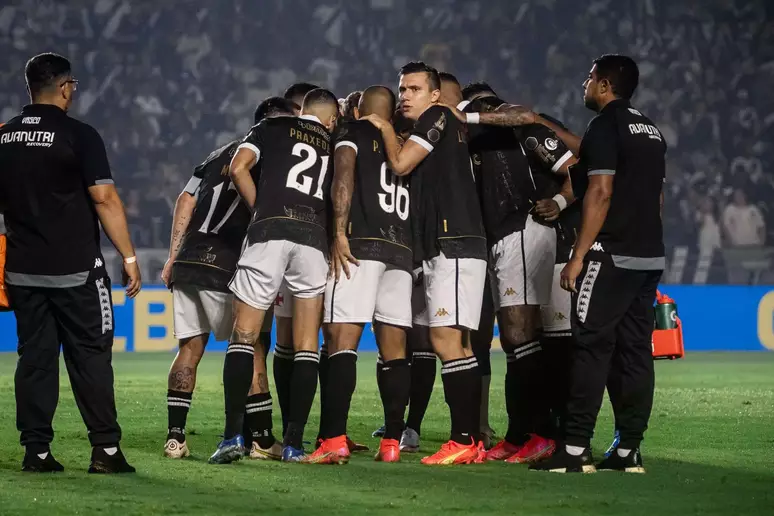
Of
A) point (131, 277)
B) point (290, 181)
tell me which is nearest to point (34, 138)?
point (131, 277)

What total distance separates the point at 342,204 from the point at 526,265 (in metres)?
1.14

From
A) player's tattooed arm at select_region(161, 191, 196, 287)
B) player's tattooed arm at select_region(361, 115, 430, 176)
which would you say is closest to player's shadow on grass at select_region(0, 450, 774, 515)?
player's tattooed arm at select_region(161, 191, 196, 287)

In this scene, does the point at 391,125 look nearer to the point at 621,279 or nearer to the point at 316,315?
the point at 316,315

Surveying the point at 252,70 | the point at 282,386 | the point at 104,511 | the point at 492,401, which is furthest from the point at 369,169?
the point at 252,70

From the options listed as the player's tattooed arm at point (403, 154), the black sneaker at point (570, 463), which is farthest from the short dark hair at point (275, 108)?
the black sneaker at point (570, 463)

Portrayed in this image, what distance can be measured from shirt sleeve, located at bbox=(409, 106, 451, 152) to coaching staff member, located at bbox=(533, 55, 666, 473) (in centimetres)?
81

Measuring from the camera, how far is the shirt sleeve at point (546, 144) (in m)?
6.64

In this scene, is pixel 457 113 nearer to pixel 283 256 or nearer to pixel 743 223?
pixel 283 256

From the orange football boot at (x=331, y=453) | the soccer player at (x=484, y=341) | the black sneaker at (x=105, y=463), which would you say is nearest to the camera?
the black sneaker at (x=105, y=463)

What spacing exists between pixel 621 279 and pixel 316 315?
5.45ft

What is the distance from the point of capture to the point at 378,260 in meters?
6.33

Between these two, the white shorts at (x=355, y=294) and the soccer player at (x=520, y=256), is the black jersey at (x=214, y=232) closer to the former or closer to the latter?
the white shorts at (x=355, y=294)

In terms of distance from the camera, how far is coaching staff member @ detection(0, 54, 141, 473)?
569 centimetres

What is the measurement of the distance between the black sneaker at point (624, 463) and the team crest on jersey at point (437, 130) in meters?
1.91
